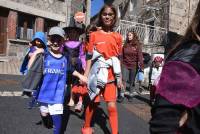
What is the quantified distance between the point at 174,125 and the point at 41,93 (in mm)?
3987

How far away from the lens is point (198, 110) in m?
1.49

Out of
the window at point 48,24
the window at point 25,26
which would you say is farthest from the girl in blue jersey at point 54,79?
the window at point 48,24

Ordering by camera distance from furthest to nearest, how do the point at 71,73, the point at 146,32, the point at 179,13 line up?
1. the point at 146,32
2. the point at 179,13
3. the point at 71,73

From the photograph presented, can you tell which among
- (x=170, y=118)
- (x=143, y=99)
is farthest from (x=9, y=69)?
(x=170, y=118)

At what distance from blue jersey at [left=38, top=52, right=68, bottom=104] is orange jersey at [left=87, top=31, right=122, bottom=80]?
1.99ft

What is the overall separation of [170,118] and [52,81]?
397 centimetres

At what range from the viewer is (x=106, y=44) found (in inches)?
225

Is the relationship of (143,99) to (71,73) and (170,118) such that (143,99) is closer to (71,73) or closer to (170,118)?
(71,73)

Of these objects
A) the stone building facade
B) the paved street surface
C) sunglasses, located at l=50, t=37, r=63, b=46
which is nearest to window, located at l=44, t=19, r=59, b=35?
the stone building facade

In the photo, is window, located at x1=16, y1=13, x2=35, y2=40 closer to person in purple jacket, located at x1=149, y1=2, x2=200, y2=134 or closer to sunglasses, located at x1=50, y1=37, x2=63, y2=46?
sunglasses, located at x1=50, y1=37, x2=63, y2=46

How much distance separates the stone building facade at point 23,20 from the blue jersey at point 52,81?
15.2 meters

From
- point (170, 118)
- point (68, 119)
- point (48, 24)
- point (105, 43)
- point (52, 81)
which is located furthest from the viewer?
point (48, 24)

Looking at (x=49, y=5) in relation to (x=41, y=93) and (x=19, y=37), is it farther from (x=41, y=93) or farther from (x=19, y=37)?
(x=41, y=93)

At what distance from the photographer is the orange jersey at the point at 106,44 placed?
572 cm
